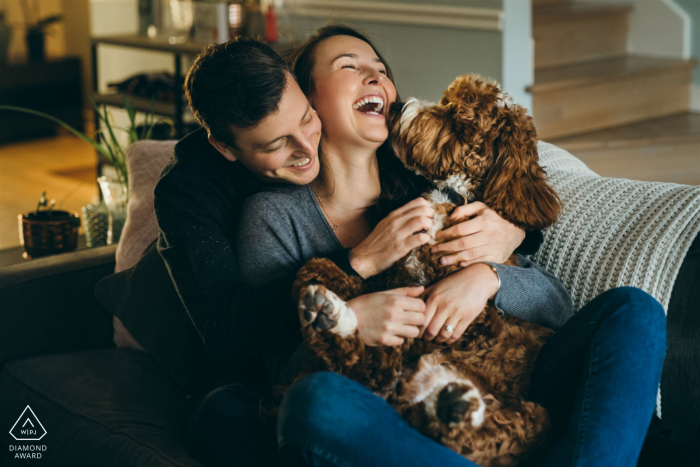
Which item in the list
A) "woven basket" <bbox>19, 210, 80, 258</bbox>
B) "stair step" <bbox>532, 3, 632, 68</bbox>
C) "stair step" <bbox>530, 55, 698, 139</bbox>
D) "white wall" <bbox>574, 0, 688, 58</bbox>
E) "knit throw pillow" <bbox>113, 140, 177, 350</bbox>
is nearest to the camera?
"knit throw pillow" <bbox>113, 140, 177, 350</bbox>

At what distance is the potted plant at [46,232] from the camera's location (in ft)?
7.62

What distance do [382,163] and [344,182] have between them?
136 millimetres

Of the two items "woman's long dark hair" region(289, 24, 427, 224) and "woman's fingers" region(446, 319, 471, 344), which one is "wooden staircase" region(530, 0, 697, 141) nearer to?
"woman's long dark hair" region(289, 24, 427, 224)

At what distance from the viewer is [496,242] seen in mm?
1547

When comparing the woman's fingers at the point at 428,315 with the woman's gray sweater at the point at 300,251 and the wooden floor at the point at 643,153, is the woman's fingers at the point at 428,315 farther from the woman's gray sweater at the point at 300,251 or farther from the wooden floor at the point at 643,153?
the wooden floor at the point at 643,153

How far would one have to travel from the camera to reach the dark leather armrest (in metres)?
2.03

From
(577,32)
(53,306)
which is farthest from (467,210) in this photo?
(577,32)

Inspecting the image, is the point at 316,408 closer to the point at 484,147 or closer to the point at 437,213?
the point at 437,213

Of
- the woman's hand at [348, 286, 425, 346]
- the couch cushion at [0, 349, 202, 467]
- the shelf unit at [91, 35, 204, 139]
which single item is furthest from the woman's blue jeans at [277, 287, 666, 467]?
the shelf unit at [91, 35, 204, 139]

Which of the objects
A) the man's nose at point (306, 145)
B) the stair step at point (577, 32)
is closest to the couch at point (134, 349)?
the man's nose at point (306, 145)

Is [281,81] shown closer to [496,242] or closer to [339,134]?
[339,134]

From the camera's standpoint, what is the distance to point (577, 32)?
400cm

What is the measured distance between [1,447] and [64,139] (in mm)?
5754

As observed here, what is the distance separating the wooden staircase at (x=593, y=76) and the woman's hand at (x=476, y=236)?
6.76 ft
